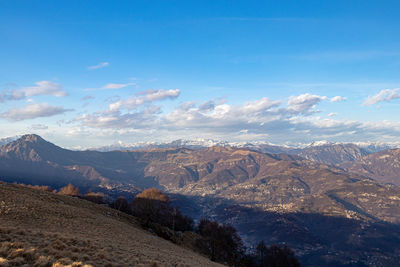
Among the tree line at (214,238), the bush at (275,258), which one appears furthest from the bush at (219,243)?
the bush at (275,258)

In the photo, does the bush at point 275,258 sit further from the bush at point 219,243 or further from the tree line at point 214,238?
the bush at point 219,243

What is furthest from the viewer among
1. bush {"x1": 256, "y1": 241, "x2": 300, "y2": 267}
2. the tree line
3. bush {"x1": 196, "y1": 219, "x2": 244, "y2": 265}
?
bush {"x1": 256, "y1": 241, "x2": 300, "y2": 267}

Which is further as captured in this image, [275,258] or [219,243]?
[275,258]

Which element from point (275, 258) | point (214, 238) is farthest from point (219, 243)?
point (275, 258)

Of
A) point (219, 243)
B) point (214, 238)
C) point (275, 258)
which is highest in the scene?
point (214, 238)

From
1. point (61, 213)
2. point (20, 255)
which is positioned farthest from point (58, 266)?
point (61, 213)

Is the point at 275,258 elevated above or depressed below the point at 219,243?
below

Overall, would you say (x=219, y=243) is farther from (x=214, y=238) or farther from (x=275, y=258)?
(x=275, y=258)

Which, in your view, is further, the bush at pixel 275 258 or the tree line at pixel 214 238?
the bush at pixel 275 258

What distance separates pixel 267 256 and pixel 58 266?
130 m

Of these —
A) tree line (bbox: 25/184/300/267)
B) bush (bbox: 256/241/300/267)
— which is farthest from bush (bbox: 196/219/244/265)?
bush (bbox: 256/241/300/267)

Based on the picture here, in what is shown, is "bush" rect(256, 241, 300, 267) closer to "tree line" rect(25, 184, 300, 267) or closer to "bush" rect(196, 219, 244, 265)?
"tree line" rect(25, 184, 300, 267)

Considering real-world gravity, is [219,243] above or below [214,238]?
below

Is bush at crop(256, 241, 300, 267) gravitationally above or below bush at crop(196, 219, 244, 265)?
below
